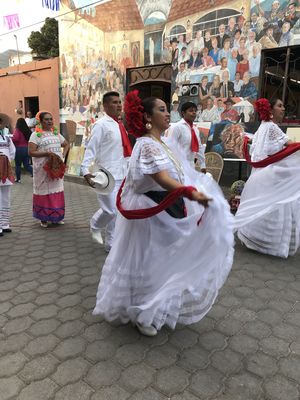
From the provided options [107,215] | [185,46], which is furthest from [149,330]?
[185,46]

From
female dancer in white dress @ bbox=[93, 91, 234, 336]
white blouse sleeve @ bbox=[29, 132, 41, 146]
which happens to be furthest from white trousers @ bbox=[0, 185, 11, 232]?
female dancer in white dress @ bbox=[93, 91, 234, 336]

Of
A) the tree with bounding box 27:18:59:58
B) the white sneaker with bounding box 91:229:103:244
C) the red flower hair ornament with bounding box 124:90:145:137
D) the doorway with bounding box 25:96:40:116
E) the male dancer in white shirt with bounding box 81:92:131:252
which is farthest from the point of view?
the tree with bounding box 27:18:59:58

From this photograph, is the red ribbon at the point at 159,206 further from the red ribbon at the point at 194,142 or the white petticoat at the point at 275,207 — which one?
the red ribbon at the point at 194,142

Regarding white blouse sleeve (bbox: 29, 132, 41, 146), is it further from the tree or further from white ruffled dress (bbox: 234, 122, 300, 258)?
the tree

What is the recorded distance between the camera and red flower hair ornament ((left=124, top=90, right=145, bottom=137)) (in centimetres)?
233

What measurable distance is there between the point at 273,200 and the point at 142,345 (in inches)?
90.9

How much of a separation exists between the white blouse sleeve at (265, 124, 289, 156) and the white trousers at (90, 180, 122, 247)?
1809 mm

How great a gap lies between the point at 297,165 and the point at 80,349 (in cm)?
302

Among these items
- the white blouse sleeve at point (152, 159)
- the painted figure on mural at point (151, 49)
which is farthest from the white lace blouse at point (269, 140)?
the painted figure on mural at point (151, 49)

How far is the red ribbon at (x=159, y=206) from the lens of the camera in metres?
2.05

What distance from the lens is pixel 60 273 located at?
367cm

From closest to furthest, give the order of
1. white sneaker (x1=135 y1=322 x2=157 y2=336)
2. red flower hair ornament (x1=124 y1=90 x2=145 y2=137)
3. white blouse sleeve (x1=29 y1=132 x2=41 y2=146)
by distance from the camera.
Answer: red flower hair ornament (x1=124 y1=90 x2=145 y2=137)
white sneaker (x1=135 y1=322 x2=157 y2=336)
white blouse sleeve (x1=29 y1=132 x2=41 y2=146)

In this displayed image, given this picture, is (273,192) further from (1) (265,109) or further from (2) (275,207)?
(1) (265,109)

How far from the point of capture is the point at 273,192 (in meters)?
3.92
